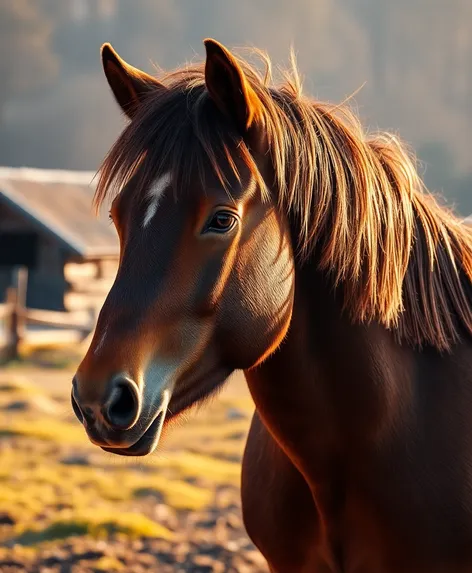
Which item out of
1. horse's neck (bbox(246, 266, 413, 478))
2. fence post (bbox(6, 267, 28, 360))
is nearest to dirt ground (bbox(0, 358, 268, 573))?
horse's neck (bbox(246, 266, 413, 478))

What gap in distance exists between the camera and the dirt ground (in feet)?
14.6

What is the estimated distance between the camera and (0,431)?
7.08m

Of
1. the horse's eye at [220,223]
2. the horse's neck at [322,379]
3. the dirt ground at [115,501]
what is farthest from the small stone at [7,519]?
the horse's eye at [220,223]

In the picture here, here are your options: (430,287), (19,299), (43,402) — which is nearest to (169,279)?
(430,287)

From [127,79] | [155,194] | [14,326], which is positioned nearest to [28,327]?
[14,326]

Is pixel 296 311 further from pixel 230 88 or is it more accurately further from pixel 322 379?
pixel 230 88

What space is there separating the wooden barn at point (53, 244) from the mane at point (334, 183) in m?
10.0

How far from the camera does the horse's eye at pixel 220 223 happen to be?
1.69m

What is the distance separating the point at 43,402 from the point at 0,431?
105 centimetres

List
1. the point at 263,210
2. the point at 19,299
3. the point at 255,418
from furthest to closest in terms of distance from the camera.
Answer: the point at 19,299
the point at 255,418
the point at 263,210

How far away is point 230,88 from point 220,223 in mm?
303

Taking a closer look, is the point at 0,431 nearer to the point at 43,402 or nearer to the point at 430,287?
the point at 43,402

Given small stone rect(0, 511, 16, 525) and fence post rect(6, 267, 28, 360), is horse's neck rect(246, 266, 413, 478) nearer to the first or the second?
small stone rect(0, 511, 16, 525)

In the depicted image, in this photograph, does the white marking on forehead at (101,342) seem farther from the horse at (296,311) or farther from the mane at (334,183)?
the mane at (334,183)
